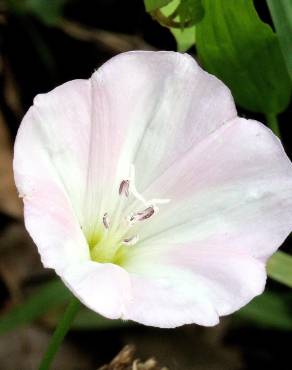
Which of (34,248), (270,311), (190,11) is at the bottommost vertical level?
(34,248)

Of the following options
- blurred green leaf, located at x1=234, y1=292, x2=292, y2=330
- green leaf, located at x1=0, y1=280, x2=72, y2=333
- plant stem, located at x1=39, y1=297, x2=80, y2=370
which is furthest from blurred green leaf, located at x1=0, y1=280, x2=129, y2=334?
plant stem, located at x1=39, y1=297, x2=80, y2=370

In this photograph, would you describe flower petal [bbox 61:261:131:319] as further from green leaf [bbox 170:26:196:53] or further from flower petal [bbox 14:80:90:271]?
green leaf [bbox 170:26:196:53]

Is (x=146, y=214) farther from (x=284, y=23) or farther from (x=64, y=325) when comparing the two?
(x=284, y=23)

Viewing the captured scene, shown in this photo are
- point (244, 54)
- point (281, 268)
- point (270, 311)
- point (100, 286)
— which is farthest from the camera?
point (270, 311)

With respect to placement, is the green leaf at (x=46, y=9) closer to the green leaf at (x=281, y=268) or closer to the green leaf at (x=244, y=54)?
the green leaf at (x=244, y=54)

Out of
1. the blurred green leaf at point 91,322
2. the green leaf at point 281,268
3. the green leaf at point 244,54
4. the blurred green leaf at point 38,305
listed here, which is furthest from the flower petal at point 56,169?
the blurred green leaf at point 91,322

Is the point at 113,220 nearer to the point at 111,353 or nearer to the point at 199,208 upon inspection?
the point at 199,208

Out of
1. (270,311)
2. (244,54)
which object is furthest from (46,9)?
(270,311)
